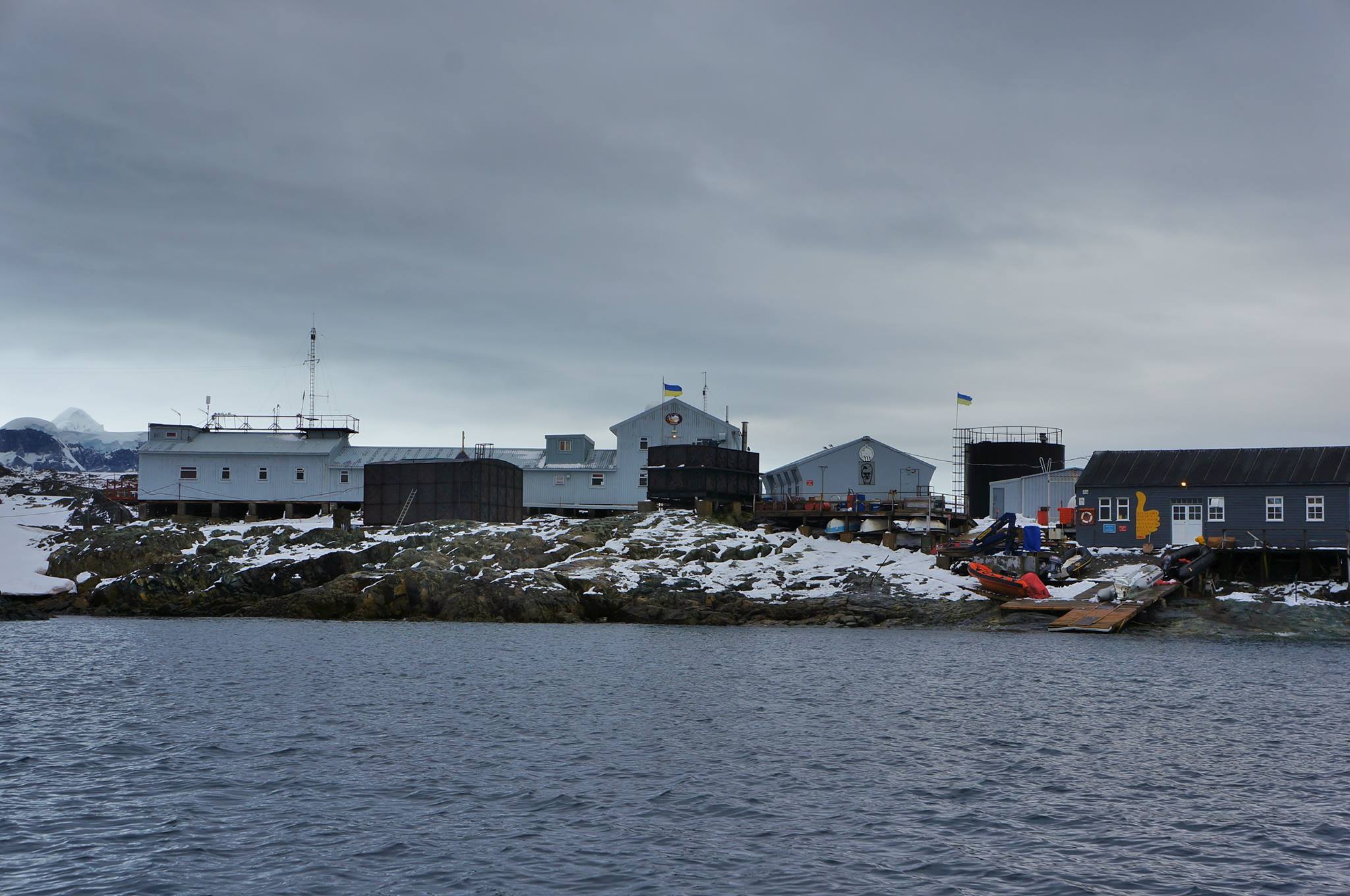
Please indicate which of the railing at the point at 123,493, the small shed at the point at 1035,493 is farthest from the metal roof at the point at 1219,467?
the railing at the point at 123,493

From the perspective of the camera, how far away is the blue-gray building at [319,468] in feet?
288

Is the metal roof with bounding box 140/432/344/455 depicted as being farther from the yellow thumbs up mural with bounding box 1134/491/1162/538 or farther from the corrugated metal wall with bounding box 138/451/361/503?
the yellow thumbs up mural with bounding box 1134/491/1162/538

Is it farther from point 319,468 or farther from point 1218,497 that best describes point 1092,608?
point 319,468

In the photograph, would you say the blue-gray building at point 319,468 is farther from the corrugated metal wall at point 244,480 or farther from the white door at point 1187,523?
the white door at point 1187,523

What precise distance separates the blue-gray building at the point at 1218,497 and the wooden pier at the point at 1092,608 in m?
7.13

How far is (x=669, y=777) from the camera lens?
783 inches

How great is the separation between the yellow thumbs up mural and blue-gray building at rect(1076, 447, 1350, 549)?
1.5 inches

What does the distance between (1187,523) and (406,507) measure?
47.7 m

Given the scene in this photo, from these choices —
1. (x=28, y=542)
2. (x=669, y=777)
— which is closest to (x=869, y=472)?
(x=28, y=542)

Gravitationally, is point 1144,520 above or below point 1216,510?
below

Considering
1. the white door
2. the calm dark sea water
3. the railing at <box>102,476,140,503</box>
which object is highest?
the railing at <box>102,476,140,503</box>

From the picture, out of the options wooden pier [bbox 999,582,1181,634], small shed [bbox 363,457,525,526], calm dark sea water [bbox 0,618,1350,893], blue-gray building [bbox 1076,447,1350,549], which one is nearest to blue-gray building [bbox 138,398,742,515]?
small shed [bbox 363,457,525,526]

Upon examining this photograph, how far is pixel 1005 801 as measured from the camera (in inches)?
717

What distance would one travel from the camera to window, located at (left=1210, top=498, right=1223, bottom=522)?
→ 60.8 m
